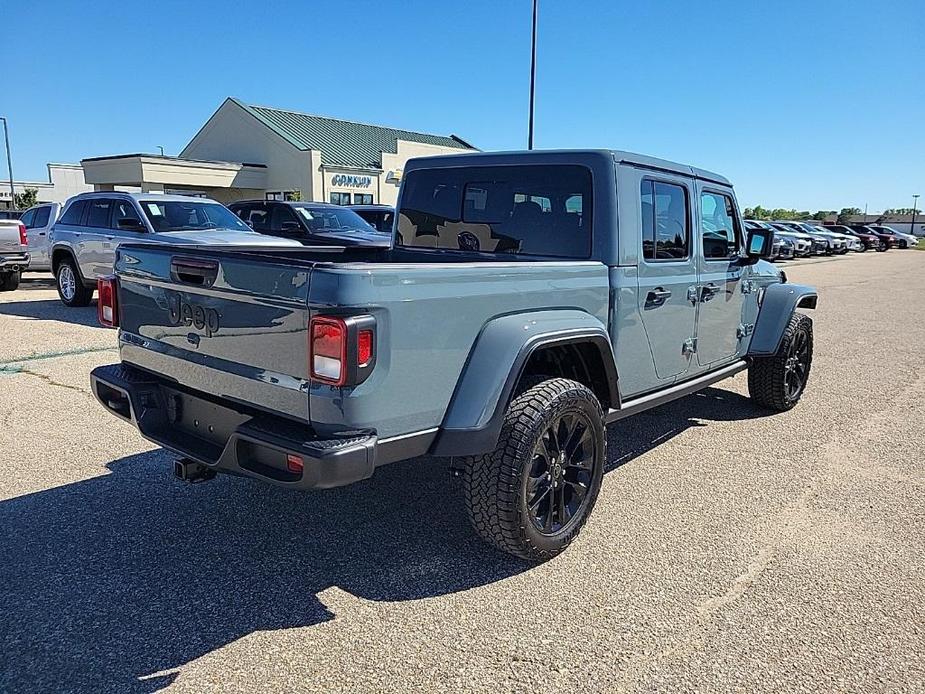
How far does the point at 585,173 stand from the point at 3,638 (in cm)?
341

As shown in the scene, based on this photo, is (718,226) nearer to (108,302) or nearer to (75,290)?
(108,302)

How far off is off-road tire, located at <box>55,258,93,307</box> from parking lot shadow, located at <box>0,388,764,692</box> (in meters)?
7.99

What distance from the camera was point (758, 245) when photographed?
5406 millimetres

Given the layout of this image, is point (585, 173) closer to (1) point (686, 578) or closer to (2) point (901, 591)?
(1) point (686, 578)

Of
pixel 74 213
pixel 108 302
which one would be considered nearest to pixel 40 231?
pixel 74 213

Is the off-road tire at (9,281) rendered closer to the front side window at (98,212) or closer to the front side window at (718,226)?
the front side window at (98,212)

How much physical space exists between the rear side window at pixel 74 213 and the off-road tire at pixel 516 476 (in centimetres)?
1062

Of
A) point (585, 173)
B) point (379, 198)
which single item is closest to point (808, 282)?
point (585, 173)

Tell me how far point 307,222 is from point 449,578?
36.0 ft

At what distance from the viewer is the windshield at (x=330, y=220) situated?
1339cm

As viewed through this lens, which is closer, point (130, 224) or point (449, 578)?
point (449, 578)

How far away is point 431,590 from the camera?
319cm

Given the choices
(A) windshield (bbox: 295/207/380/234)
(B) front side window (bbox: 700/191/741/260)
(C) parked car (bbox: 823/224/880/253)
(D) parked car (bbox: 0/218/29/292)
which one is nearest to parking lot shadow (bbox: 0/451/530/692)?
(B) front side window (bbox: 700/191/741/260)

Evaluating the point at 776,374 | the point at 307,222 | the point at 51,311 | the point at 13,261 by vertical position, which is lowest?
the point at 51,311
